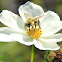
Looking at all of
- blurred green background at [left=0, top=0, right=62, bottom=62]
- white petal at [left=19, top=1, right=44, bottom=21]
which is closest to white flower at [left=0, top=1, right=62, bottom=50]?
white petal at [left=19, top=1, right=44, bottom=21]

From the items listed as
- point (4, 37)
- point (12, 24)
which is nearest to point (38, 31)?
point (12, 24)

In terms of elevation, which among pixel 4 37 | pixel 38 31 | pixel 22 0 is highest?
pixel 22 0

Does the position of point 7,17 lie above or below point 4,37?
above

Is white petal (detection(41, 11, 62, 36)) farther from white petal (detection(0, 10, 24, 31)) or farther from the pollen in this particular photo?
white petal (detection(0, 10, 24, 31))

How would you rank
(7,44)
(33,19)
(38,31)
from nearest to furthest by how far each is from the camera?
(33,19)
(38,31)
(7,44)

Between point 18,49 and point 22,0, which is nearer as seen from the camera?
point 18,49

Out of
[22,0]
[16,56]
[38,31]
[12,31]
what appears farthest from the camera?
[22,0]

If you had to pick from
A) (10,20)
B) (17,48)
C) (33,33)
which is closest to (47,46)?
(33,33)

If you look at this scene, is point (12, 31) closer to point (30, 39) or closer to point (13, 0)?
point (30, 39)
